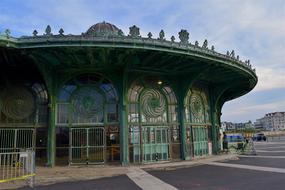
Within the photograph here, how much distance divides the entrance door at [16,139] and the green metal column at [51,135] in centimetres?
141

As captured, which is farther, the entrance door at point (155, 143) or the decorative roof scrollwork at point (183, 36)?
the entrance door at point (155, 143)

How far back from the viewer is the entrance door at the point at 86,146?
59.7ft

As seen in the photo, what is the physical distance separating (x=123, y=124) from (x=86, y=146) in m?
2.73

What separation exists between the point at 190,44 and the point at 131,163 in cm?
831

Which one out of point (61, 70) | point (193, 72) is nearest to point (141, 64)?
point (193, 72)

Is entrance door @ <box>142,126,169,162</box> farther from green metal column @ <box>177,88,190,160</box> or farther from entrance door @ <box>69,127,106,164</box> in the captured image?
entrance door @ <box>69,127,106,164</box>

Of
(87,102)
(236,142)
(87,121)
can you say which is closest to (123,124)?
(87,121)

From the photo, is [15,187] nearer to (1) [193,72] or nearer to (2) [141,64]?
(2) [141,64]

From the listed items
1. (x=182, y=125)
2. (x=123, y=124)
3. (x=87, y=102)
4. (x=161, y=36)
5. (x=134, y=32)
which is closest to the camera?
(x=134, y=32)

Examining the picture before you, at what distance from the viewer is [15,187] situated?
11.4 m

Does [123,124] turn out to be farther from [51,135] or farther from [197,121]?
[197,121]

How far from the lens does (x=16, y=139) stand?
Result: 18641 mm

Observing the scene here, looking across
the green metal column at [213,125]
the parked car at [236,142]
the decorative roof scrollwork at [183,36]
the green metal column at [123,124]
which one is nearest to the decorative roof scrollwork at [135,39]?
the decorative roof scrollwork at [183,36]

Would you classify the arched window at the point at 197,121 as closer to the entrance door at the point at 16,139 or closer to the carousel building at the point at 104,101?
the carousel building at the point at 104,101
